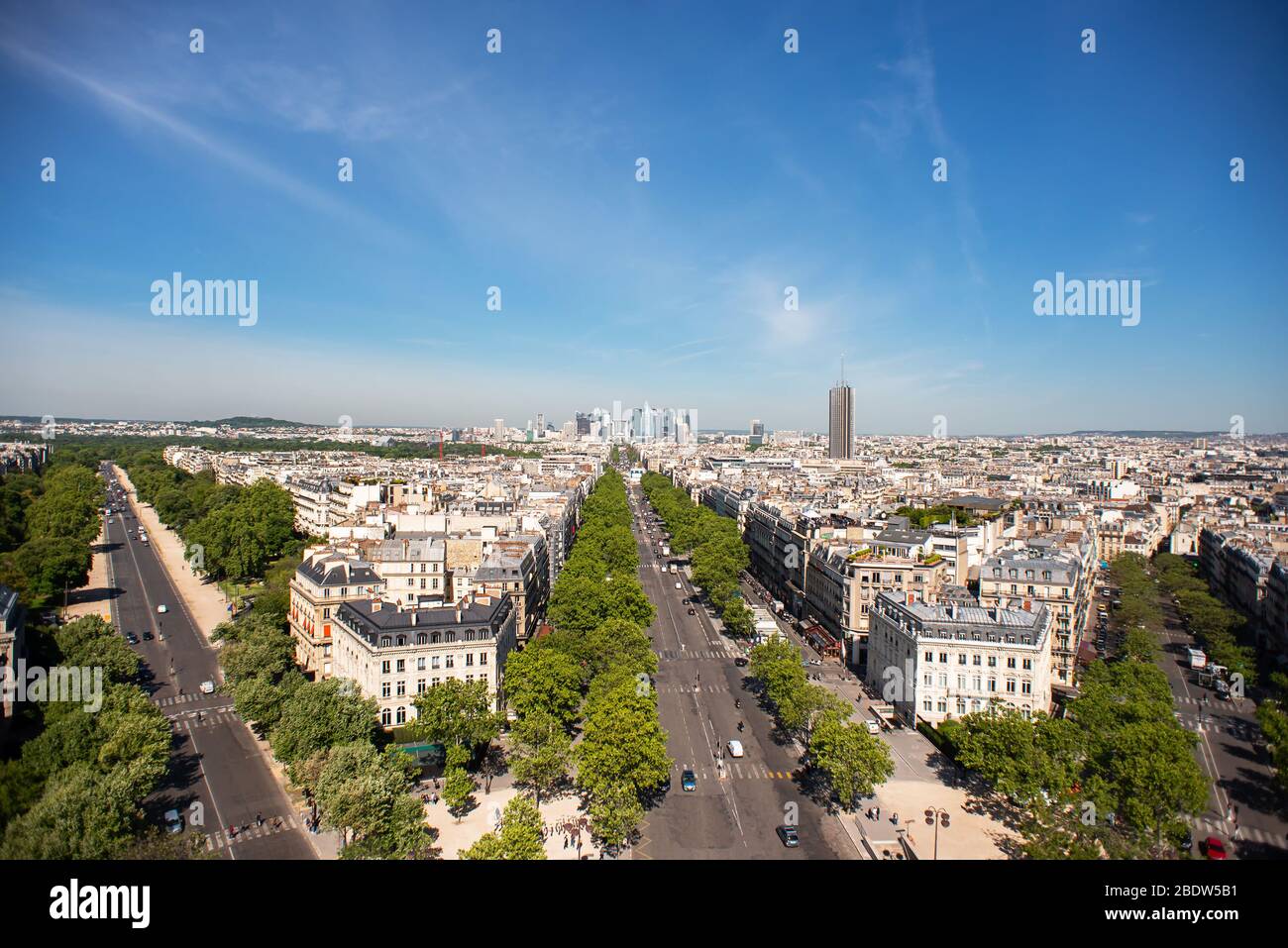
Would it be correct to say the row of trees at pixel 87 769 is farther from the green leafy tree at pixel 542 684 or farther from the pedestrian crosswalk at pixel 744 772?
the pedestrian crosswalk at pixel 744 772

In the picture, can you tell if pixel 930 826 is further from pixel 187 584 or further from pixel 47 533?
pixel 47 533

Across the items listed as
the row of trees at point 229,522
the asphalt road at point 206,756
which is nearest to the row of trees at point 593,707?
the asphalt road at point 206,756

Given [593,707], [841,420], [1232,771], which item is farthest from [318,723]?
[841,420]

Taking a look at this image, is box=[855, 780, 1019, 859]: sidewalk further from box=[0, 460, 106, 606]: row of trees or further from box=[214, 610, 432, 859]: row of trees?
box=[0, 460, 106, 606]: row of trees

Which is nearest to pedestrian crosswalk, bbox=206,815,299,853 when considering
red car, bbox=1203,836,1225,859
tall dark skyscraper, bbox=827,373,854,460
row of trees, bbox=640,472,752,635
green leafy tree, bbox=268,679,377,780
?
green leafy tree, bbox=268,679,377,780

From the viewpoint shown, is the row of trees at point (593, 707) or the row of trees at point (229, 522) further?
the row of trees at point (229, 522)
